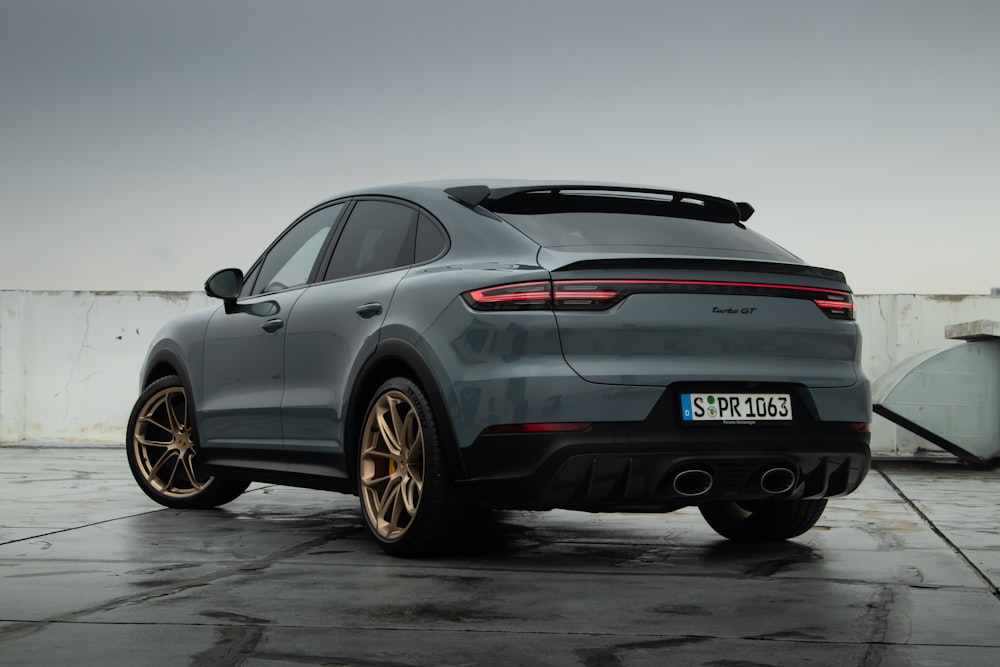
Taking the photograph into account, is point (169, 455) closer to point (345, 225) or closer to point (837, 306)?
point (345, 225)

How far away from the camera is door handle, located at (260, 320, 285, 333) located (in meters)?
6.53

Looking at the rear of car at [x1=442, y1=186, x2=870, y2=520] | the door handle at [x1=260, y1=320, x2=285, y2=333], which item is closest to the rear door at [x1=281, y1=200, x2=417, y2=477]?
the door handle at [x1=260, y1=320, x2=285, y2=333]

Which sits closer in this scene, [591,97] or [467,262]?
[467,262]

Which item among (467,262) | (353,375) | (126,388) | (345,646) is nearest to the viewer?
(345,646)

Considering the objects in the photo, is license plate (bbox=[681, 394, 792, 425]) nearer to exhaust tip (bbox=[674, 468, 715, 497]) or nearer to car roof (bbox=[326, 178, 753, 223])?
exhaust tip (bbox=[674, 468, 715, 497])

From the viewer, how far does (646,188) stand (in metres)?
5.82

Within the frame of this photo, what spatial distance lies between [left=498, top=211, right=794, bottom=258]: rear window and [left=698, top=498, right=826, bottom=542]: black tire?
1.20 meters

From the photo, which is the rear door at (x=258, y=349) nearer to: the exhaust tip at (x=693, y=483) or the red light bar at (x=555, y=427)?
the red light bar at (x=555, y=427)

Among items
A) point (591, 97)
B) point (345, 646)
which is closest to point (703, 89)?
point (591, 97)

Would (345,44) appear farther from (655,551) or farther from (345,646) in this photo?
(345,646)

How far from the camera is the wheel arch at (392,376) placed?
511 cm

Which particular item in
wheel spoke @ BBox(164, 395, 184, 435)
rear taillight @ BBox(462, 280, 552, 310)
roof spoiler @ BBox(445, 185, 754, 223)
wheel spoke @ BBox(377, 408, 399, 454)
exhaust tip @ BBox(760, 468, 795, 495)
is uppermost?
roof spoiler @ BBox(445, 185, 754, 223)

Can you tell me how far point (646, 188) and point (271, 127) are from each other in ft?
45.6

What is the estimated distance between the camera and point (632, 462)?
4883 millimetres
